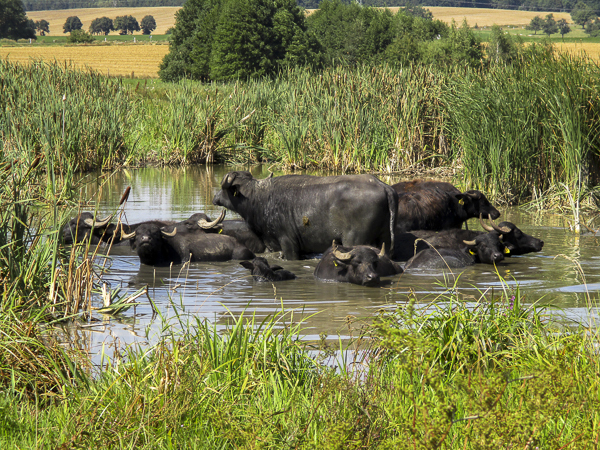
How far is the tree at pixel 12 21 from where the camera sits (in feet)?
301

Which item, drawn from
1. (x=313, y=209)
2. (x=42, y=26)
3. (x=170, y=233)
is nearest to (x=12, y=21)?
(x=42, y=26)

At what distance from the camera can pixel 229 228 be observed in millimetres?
10375

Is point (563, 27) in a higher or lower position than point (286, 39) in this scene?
higher

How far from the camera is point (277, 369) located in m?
4.20

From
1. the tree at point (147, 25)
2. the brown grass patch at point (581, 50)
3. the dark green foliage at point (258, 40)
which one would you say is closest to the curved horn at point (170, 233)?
the brown grass patch at point (581, 50)

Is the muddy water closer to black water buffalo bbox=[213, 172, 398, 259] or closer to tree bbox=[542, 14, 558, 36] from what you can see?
black water buffalo bbox=[213, 172, 398, 259]

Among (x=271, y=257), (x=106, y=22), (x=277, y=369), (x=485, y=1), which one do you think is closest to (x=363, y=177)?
(x=271, y=257)

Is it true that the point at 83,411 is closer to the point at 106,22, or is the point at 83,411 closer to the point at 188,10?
the point at 188,10

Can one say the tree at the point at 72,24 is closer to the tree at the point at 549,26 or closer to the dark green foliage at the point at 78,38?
the dark green foliage at the point at 78,38

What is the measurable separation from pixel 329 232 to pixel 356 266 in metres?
1.50

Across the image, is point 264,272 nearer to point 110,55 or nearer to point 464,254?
point 464,254

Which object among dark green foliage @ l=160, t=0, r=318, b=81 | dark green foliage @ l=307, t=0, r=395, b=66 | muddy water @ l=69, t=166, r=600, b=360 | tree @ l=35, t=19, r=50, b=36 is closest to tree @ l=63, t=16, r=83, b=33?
tree @ l=35, t=19, r=50, b=36

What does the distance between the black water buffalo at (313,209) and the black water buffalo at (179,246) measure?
60 cm

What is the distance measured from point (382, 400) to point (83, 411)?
1.54m
